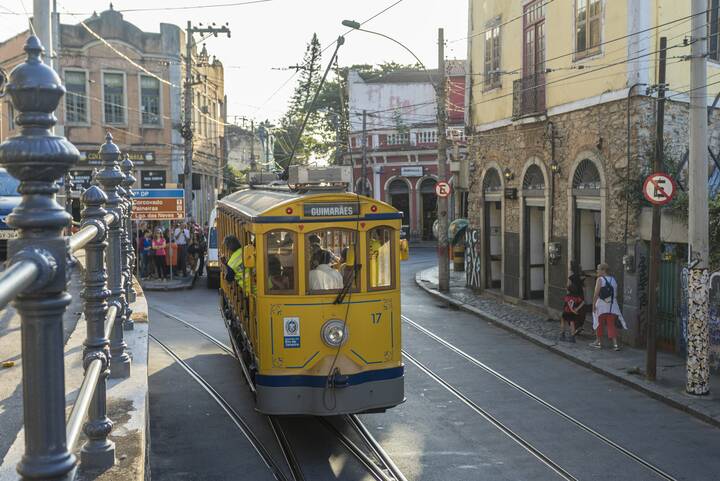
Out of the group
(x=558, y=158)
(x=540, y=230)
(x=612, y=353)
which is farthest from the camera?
(x=540, y=230)

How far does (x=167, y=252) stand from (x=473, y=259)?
10.4m

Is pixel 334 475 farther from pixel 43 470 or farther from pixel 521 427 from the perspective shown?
pixel 43 470

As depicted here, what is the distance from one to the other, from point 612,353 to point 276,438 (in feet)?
25.7

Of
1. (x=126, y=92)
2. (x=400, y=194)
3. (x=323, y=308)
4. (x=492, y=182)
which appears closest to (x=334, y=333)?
(x=323, y=308)

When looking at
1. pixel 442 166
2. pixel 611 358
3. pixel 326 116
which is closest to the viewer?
pixel 611 358

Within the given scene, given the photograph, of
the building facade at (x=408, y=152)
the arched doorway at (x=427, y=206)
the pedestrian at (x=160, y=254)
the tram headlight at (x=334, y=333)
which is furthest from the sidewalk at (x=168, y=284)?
the arched doorway at (x=427, y=206)

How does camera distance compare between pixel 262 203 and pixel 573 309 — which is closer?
pixel 262 203

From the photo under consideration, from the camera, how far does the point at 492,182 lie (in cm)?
2489

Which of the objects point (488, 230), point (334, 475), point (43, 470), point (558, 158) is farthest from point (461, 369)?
point (43, 470)

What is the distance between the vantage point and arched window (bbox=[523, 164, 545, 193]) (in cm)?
2119

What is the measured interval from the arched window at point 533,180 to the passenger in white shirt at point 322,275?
1212 centimetres

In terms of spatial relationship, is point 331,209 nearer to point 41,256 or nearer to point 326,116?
point 41,256

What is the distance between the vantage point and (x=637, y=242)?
16.3m

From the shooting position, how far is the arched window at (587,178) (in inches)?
716
